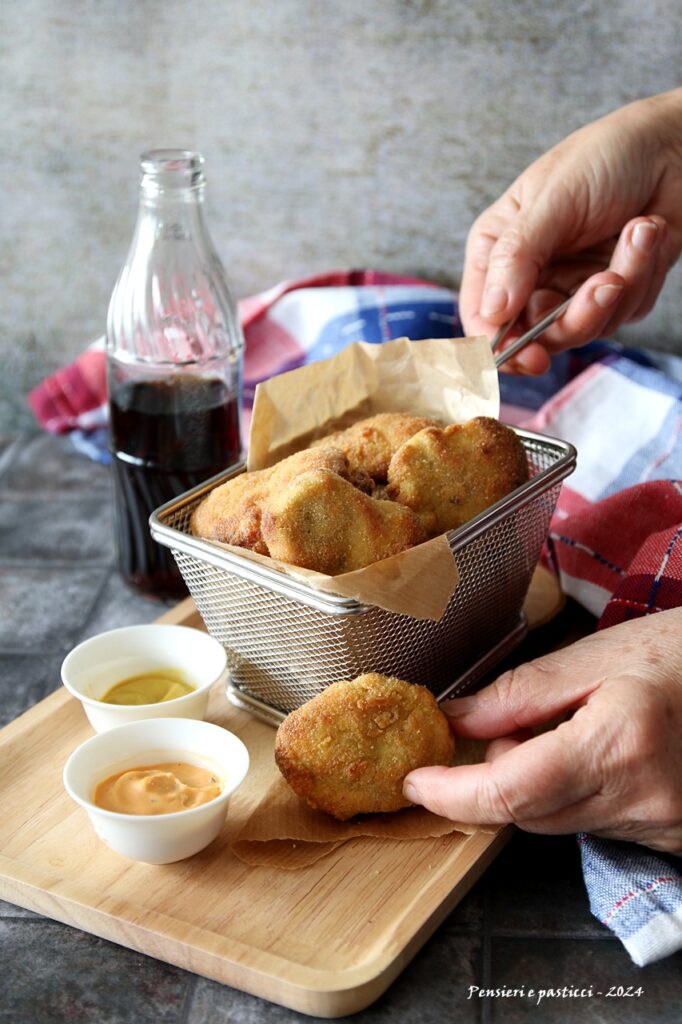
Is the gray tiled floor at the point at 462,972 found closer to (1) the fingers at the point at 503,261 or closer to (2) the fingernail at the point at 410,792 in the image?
(2) the fingernail at the point at 410,792

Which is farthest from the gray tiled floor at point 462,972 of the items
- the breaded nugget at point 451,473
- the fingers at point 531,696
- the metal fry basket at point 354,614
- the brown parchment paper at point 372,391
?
the brown parchment paper at point 372,391

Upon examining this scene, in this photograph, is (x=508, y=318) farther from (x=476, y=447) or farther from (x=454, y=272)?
(x=454, y=272)

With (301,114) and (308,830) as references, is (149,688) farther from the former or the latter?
(301,114)

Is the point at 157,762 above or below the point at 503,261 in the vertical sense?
below

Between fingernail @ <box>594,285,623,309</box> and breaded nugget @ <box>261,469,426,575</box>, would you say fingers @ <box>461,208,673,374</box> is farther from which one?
breaded nugget @ <box>261,469,426,575</box>

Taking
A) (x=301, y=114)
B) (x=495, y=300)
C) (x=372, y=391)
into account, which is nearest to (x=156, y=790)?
(x=372, y=391)

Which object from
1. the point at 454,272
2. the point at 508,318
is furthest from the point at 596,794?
the point at 454,272

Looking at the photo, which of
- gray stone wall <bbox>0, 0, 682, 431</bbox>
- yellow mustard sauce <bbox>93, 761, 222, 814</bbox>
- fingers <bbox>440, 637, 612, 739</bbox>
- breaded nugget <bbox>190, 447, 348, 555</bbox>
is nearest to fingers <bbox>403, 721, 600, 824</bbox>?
fingers <bbox>440, 637, 612, 739</bbox>
